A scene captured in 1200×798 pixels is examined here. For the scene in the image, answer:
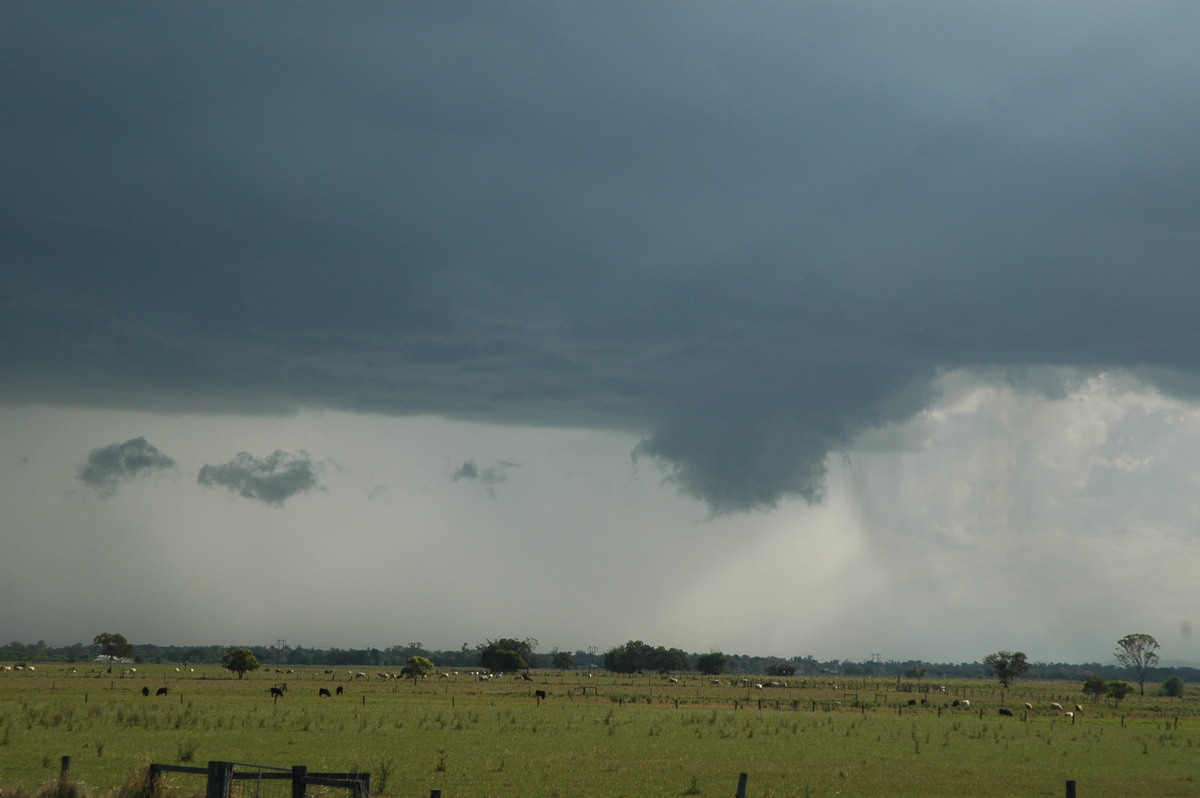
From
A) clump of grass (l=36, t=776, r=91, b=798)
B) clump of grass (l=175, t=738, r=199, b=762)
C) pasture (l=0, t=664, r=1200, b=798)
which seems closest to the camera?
clump of grass (l=36, t=776, r=91, b=798)

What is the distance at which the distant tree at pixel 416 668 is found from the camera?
134125mm

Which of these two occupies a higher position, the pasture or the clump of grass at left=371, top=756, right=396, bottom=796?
the clump of grass at left=371, top=756, right=396, bottom=796

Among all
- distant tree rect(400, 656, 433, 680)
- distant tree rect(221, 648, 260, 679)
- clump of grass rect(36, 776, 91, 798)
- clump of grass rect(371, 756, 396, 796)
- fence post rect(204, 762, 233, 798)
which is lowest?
distant tree rect(400, 656, 433, 680)

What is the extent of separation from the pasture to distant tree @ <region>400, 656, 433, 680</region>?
209 feet

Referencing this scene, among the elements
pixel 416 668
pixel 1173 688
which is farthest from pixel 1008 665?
pixel 416 668

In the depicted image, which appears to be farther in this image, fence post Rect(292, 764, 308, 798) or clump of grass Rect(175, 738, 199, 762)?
clump of grass Rect(175, 738, 199, 762)

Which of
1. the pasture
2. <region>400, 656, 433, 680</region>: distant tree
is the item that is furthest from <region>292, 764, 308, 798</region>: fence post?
<region>400, 656, 433, 680</region>: distant tree

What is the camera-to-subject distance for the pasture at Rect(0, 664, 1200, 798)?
30547 mm

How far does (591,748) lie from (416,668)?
3920 inches

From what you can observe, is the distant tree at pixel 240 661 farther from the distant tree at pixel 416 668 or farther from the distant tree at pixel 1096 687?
the distant tree at pixel 1096 687

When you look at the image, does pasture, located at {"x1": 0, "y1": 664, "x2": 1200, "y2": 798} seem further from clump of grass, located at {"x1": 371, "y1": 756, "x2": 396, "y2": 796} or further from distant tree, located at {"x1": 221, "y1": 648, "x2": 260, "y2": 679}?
distant tree, located at {"x1": 221, "y1": 648, "x2": 260, "y2": 679}

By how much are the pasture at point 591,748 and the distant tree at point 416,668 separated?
63.8 m

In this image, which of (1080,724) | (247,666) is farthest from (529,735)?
(247,666)

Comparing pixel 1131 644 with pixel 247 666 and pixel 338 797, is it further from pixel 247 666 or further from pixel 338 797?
pixel 338 797
